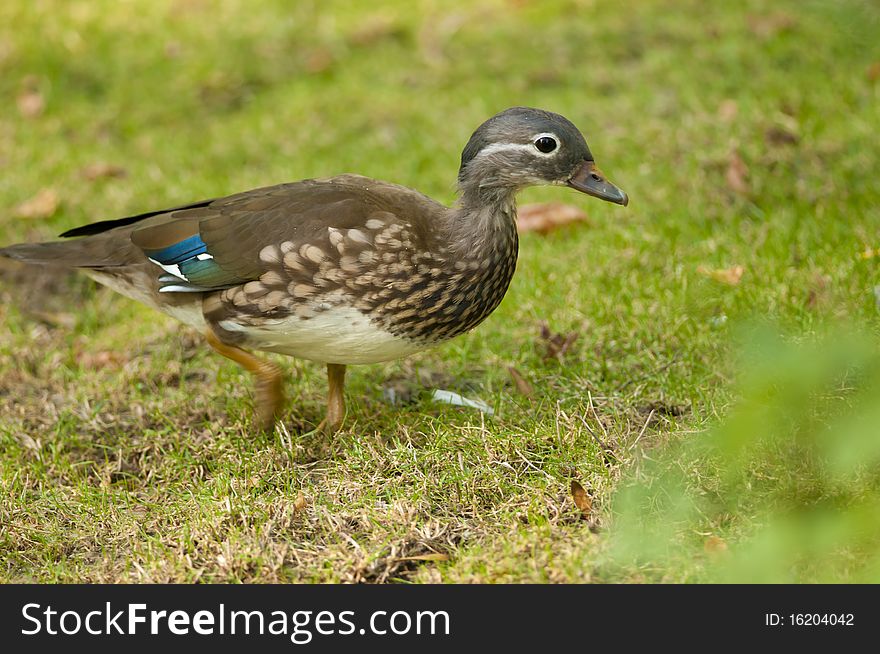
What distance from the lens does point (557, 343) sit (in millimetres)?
4535

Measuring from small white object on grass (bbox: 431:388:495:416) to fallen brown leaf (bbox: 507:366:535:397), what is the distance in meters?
0.18

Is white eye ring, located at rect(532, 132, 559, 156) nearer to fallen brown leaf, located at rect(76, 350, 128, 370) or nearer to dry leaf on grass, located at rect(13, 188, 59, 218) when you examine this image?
fallen brown leaf, located at rect(76, 350, 128, 370)

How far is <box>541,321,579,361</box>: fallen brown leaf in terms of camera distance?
177 inches

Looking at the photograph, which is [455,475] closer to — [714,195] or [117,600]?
[117,600]

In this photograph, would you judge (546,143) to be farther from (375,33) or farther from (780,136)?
(375,33)

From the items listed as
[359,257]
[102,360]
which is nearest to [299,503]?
[359,257]

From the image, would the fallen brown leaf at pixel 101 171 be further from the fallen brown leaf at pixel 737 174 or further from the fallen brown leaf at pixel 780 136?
the fallen brown leaf at pixel 780 136

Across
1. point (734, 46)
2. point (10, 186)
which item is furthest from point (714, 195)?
point (10, 186)

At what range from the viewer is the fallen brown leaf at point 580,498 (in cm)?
333

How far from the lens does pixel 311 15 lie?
8.56 meters

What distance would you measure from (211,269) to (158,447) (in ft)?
2.39

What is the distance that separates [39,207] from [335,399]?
115 inches

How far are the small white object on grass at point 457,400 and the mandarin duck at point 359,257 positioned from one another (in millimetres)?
398

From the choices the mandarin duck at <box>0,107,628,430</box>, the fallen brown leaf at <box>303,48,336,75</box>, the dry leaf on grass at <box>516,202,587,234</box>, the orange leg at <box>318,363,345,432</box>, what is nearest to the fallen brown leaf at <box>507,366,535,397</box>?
the mandarin duck at <box>0,107,628,430</box>
